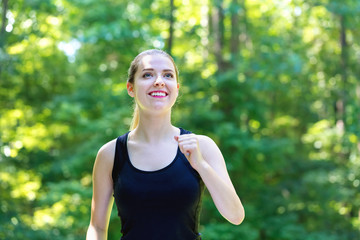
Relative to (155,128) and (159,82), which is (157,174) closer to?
(155,128)

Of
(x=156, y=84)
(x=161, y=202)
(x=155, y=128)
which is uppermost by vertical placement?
(x=156, y=84)

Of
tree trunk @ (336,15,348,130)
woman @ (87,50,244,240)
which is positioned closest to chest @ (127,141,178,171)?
woman @ (87,50,244,240)

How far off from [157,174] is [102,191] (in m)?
0.25

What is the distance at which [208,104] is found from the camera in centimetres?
945

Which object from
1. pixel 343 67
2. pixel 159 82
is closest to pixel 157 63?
pixel 159 82

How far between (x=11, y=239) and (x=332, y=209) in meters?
6.94

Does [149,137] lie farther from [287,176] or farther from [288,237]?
[287,176]

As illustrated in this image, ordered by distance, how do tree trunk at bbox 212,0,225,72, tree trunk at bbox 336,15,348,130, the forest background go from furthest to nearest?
tree trunk at bbox 212,0,225,72, tree trunk at bbox 336,15,348,130, the forest background

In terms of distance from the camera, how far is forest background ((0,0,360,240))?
855 cm

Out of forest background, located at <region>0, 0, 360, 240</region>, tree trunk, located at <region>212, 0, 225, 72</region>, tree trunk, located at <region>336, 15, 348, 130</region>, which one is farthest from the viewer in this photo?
tree trunk, located at <region>212, 0, 225, 72</region>

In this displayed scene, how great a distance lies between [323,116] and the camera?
12.1m

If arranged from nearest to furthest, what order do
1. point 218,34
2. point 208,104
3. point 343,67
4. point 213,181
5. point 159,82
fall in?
1. point 213,181
2. point 159,82
3. point 208,104
4. point 343,67
5. point 218,34

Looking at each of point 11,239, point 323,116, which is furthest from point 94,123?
point 323,116

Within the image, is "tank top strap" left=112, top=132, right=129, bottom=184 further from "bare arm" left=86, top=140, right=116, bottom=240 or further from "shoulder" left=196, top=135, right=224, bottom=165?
"shoulder" left=196, top=135, right=224, bottom=165
